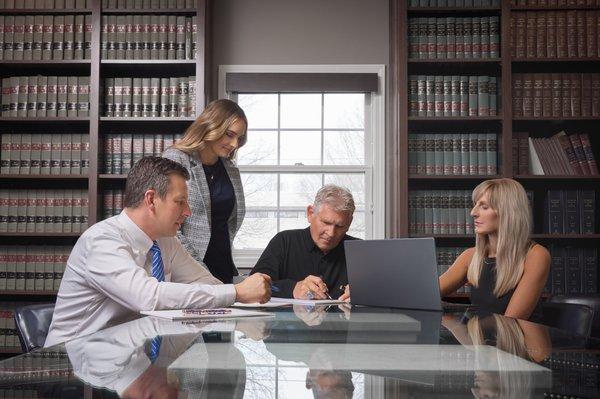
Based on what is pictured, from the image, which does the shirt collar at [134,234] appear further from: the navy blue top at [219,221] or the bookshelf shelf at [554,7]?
the bookshelf shelf at [554,7]

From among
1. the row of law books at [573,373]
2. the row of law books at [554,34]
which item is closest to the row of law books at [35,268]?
the row of law books at [554,34]

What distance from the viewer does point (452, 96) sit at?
13.0 feet

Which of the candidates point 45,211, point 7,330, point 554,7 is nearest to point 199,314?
point 45,211

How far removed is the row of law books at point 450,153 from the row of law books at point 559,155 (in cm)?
16

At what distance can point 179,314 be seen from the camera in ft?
5.36

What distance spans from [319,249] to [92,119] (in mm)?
1714

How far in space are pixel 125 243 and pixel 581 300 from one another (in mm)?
1483

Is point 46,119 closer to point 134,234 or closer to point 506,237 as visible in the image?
point 134,234

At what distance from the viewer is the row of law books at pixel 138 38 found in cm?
398

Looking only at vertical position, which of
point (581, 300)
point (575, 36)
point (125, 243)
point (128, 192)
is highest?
point (575, 36)


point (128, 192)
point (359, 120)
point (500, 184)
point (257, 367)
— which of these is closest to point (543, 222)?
point (359, 120)

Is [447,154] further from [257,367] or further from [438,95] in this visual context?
[257,367]

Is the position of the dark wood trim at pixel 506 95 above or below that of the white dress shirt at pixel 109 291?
above

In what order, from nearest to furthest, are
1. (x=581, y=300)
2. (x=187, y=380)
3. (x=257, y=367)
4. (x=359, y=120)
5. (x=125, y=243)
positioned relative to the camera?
1. (x=187, y=380)
2. (x=257, y=367)
3. (x=125, y=243)
4. (x=581, y=300)
5. (x=359, y=120)
